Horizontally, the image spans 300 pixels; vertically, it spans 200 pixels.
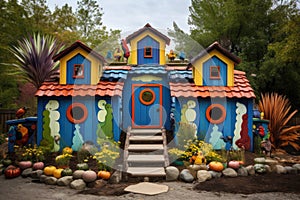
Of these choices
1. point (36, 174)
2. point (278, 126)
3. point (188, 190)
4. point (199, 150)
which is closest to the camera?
point (188, 190)

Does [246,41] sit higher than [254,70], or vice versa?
[246,41]

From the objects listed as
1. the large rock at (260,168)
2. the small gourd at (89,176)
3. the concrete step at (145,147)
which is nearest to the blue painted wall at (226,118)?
the concrete step at (145,147)

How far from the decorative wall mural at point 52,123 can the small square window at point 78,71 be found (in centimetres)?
111

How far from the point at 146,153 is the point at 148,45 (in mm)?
Answer: 4905

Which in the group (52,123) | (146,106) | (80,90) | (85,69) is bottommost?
(52,123)

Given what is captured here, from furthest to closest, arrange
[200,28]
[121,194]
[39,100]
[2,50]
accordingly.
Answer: [200,28], [2,50], [39,100], [121,194]

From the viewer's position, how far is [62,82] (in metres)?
9.52

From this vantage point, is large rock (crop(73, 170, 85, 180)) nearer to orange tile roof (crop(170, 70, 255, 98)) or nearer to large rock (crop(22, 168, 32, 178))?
large rock (crop(22, 168, 32, 178))

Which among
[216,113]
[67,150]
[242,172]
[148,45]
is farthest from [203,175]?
[148,45]

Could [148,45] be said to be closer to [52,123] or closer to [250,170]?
[52,123]

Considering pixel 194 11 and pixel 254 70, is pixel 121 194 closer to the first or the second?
pixel 254 70

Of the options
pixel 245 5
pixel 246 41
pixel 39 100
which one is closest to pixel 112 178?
pixel 39 100

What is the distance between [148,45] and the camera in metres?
11.5

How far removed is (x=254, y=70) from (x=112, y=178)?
12.3 meters
